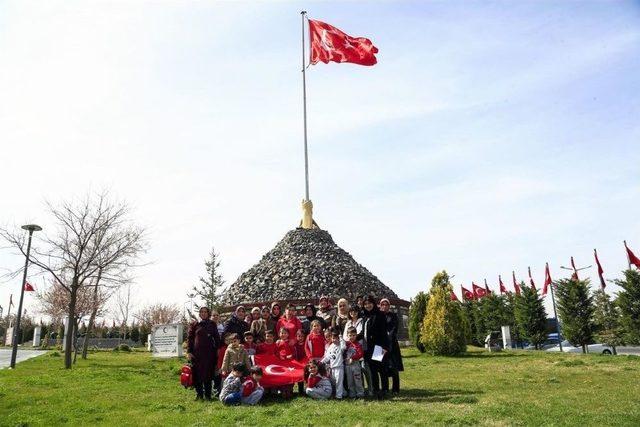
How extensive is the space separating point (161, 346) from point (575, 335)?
27844 millimetres

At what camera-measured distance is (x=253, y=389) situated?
1029cm

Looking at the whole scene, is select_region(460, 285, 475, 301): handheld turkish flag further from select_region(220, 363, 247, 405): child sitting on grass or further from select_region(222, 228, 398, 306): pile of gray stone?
select_region(220, 363, 247, 405): child sitting on grass

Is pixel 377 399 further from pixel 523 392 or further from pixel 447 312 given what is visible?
pixel 447 312

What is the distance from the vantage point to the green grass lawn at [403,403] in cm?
814

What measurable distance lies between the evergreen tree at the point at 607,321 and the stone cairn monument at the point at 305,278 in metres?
13.8

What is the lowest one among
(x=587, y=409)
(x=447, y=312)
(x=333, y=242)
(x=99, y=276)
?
(x=587, y=409)

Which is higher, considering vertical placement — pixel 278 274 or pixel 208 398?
pixel 278 274

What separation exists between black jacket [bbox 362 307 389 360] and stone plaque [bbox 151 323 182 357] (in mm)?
18107

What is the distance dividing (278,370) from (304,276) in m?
17.1

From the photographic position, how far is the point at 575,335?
117ft

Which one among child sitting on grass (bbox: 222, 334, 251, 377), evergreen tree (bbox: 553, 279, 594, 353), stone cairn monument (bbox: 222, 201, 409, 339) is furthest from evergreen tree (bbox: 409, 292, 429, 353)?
evergreen tree (bbox: 553, 279, 594, 353)

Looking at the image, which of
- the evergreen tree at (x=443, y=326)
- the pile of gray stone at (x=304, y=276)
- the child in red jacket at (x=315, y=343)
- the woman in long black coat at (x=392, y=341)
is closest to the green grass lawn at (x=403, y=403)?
the woman in long black coat at (x=392, y=341)

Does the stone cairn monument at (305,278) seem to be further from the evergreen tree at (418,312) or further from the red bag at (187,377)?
the red bag at (187,377)

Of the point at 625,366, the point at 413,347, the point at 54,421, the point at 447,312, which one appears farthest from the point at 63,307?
A: the point at 625,366
